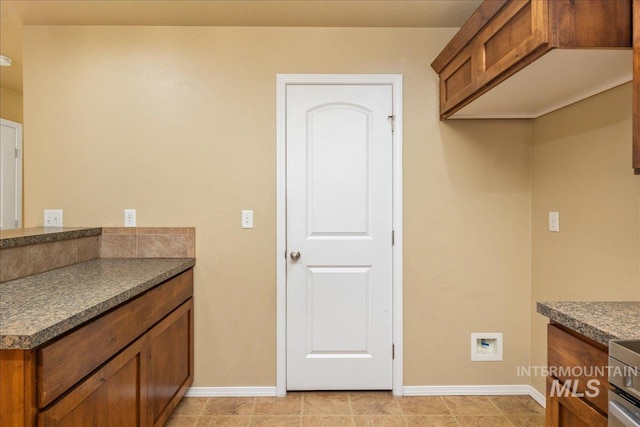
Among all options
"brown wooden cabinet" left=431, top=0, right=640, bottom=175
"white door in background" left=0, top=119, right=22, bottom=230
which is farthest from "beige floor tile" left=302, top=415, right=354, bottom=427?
Answer: "white door in background" left=0, top=119, right=22, bottom=230

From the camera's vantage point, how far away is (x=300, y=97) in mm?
2420

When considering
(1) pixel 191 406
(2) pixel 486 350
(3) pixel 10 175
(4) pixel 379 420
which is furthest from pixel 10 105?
(2) pixel 486 350

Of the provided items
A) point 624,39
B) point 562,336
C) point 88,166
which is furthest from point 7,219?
point 624,39

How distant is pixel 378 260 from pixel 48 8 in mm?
2509

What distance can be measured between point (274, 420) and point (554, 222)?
6.57 ft

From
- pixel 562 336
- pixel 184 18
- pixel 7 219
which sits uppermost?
pixel 184 18

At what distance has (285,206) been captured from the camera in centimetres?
242

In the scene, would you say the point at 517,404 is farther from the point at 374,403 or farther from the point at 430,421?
the point at 374,403

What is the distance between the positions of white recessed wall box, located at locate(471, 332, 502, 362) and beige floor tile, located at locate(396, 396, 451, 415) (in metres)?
0.37

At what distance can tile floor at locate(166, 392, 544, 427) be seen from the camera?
2141 mm

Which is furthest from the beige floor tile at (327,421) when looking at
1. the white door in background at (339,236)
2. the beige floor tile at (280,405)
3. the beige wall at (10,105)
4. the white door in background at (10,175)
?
the beige wall at (10,105)

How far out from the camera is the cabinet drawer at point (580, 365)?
109cm

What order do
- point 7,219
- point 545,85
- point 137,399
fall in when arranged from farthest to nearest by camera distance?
point 7,219 < point 545,85 < point 137,399

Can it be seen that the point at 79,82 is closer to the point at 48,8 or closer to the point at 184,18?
the point at 48,8
